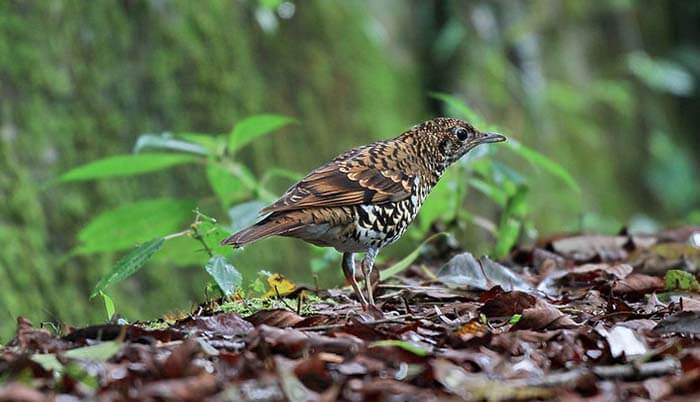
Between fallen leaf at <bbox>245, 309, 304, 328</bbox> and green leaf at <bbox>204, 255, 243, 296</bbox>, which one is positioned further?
green leaf at <bbox>204, 255, 243, 296</bbox>

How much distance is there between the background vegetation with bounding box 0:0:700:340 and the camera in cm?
673

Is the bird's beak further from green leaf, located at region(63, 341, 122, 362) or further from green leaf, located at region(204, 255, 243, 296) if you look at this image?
green leaf, located at region(63, 341, 122, 362)

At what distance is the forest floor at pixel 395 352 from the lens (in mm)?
2910

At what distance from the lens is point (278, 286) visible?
4.78m

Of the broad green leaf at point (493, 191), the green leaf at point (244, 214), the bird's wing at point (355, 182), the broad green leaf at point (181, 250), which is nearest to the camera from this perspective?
the bird's wing at point (355, 182)

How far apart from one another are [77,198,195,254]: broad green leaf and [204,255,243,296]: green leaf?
4.27 feet

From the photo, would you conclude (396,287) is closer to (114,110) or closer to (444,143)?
(444,143)

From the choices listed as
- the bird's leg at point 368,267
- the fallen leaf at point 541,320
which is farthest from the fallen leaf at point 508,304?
the bird's leg at point 368,267

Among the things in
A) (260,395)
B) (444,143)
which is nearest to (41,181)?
(444,143)

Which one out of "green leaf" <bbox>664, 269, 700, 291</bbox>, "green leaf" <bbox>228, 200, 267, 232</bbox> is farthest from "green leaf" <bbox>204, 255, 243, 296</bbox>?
"green leaf" <bbox>664, 269, 700, 291</bbox>

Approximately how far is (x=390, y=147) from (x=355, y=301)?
1.12 metres

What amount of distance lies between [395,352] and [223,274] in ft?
4.07

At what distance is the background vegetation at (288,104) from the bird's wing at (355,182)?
720 mm

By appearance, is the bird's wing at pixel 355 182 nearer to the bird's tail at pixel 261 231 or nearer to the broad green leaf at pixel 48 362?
the bird's tail at pixel 261 231
